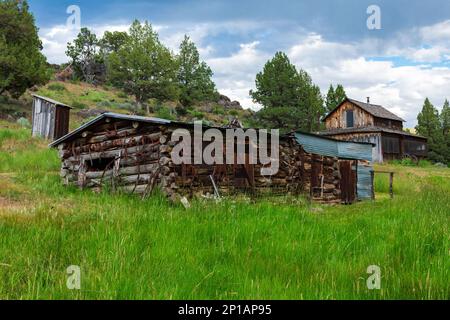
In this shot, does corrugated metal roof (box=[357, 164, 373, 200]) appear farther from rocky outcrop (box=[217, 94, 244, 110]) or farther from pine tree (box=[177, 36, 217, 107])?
rocky outcrop (box=[217, 94, 244, 110])

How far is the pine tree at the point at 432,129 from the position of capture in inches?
2025

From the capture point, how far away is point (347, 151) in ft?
63.5

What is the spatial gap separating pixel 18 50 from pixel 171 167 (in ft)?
92.0

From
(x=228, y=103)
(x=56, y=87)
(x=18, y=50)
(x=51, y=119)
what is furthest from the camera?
(x=228, y=103)

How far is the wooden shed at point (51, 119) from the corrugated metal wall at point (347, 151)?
17835 millimetres

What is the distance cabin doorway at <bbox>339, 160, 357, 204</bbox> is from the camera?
18.8m

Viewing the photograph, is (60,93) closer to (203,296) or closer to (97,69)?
(97,69)

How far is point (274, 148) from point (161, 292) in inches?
505

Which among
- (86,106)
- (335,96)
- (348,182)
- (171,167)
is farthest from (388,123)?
(171,167)

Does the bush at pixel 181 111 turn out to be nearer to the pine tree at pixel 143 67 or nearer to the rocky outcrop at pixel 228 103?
the pine tree at pixel 143 67

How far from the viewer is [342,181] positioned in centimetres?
1892

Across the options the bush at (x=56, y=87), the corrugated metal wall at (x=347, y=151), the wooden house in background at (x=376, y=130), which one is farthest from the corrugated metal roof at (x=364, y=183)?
the bush at (x=56, y=87)

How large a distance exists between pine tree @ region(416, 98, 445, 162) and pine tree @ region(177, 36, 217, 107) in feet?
101

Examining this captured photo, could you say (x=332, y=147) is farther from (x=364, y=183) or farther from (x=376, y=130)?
(x=376, y=130)
